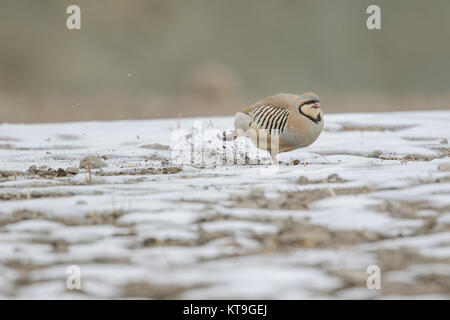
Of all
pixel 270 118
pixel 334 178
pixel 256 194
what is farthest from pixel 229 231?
pixel 270 118

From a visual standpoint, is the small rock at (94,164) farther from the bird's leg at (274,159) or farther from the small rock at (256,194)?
the small rock at (256,194)

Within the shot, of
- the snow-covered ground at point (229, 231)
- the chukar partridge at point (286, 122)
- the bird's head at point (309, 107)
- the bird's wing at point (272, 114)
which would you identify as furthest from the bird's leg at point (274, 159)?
the bird's head at point (309, 107)

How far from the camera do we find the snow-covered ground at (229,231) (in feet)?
10.2

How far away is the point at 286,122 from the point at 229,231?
2.47 meters

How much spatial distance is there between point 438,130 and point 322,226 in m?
5.12

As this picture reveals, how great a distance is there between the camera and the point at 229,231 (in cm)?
372

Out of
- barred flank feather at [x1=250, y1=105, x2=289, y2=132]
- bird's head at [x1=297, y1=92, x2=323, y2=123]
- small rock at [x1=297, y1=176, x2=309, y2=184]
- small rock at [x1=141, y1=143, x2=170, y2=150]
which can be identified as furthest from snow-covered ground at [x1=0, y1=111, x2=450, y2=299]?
small rock at [x1=141, y1=143, x2=170, y2=150]

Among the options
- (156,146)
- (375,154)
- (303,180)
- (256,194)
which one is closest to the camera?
(256,194)

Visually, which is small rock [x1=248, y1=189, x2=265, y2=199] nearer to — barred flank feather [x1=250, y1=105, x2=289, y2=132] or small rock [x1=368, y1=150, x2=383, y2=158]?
barred flank feather [x1=250, y1=105, x2=289, y2=132]

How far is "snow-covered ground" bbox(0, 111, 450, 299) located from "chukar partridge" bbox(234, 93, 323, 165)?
363 millimetres

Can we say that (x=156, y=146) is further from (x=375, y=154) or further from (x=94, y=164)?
(x=375, y=154)

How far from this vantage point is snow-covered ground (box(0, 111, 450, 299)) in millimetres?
3102

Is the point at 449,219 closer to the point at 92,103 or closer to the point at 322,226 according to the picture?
the point at 322,226

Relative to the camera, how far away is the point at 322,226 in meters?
3.75
